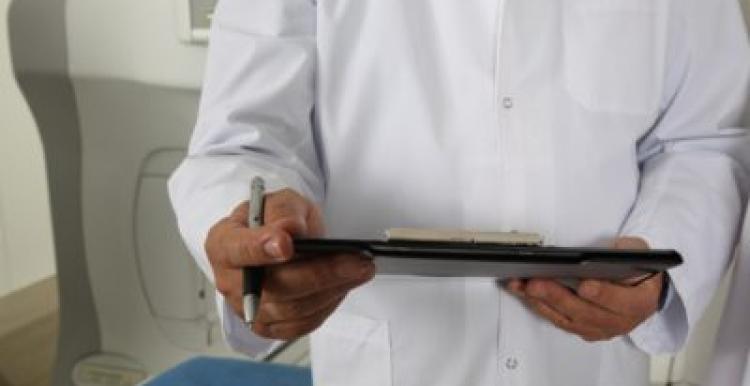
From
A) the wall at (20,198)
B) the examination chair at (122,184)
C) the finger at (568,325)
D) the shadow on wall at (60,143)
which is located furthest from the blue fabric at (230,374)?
the wall at (20,198)

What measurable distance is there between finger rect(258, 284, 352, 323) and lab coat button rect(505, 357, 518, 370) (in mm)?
261

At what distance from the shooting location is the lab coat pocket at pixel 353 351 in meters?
0.81

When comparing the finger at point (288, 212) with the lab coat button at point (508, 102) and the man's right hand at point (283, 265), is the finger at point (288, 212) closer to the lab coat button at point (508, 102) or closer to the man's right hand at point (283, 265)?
the man's right hand at point (283, 265)

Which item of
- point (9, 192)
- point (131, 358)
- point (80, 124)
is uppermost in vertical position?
point (80, 124)

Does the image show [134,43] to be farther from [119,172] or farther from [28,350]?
[28,350]

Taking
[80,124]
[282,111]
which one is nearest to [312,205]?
[282,111]

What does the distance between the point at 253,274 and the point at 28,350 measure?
3.90 ft

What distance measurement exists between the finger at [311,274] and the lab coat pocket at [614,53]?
0.34 meters

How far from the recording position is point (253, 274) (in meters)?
0.54

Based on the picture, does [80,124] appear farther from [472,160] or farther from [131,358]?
[472,160]

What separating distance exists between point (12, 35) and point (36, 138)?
1.87ft

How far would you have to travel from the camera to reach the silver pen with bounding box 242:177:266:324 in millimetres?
509

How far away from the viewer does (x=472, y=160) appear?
2.54 feet

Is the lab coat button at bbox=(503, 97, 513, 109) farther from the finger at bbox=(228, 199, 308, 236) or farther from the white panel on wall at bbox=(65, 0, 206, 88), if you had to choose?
the white panel on wall at bbox=(65, 0, 206, 88)
